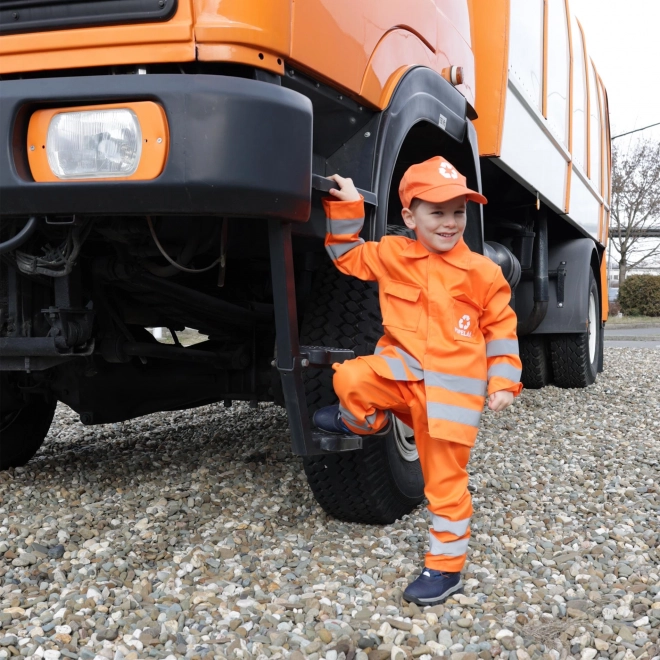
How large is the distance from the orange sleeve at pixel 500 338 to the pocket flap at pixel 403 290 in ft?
0.68

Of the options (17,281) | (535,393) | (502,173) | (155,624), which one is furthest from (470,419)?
(535,393)

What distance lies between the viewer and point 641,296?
22.0 metres

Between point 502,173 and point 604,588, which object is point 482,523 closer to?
point 604,588

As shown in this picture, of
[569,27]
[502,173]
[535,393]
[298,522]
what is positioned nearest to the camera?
[298,522]

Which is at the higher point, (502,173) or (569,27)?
(569,27)

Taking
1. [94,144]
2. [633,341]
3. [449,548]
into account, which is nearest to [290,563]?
[449,548]

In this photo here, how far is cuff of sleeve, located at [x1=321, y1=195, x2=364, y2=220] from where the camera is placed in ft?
6.57

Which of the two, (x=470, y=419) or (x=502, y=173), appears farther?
(x=502, y=173)

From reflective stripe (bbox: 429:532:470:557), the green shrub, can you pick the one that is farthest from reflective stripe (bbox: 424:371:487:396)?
the green shrub

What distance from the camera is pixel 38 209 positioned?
5.46ft

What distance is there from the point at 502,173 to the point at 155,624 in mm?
3275

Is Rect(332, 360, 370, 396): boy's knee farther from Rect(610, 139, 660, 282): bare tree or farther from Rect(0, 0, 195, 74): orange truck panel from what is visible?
Rect(610, 139, 660, 282): bare tree

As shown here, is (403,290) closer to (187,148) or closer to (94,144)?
(187,148)

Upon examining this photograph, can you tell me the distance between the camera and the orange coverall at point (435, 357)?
199 cm
